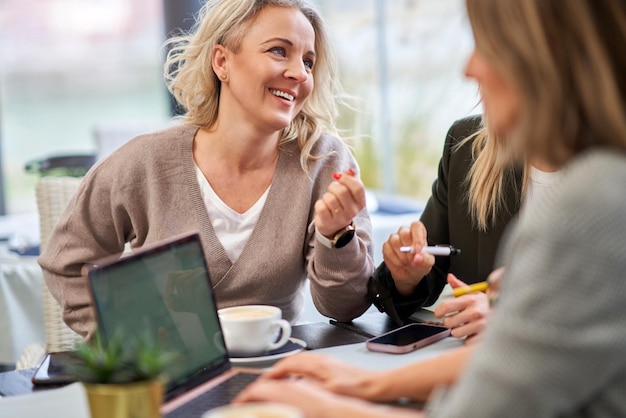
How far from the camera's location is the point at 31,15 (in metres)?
4.84

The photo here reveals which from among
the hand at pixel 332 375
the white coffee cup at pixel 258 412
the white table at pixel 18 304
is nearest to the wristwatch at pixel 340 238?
the hand at pixel 332 375

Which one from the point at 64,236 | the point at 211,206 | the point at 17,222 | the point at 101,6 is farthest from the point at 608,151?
the point at 101,6

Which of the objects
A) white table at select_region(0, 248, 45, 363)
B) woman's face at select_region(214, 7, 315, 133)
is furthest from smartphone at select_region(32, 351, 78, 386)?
white table at select_region(0, 248, 45, 363)

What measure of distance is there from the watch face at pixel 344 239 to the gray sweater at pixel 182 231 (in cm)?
2

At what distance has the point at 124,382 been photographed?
98 cm

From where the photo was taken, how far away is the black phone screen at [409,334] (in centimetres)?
145

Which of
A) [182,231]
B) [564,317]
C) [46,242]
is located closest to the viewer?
[564,317]

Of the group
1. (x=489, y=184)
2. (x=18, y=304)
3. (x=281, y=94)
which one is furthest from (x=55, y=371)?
(x=18, y=304)

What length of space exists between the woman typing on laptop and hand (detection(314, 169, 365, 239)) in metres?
0.05

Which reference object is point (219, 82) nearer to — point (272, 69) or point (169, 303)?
point (272, 69)

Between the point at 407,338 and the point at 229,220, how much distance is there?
1.84ft

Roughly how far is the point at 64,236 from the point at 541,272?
126 cm

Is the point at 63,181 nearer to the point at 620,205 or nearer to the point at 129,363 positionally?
the point at 129,363

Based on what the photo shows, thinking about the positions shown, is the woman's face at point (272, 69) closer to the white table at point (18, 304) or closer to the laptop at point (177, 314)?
the laptop at point (177, 314)
